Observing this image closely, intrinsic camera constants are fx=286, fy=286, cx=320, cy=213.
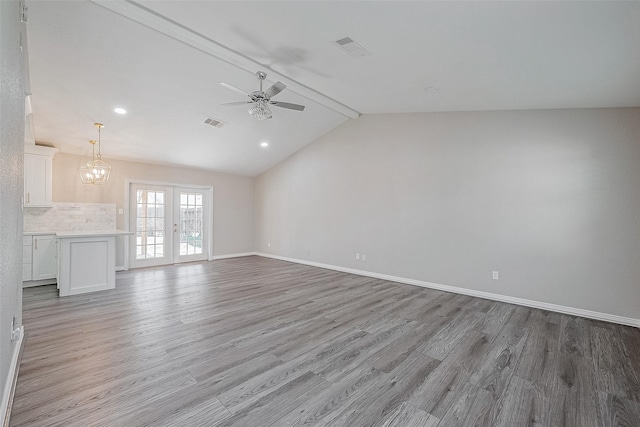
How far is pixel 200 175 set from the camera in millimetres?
7883

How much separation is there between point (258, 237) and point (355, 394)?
7.20 meters

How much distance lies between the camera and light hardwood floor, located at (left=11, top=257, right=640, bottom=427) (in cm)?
191

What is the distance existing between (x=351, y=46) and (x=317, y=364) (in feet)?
10.7

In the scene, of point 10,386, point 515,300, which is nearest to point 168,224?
point 10,386

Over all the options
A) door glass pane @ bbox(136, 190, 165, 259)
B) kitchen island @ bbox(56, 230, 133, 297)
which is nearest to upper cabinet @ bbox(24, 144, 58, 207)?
kitchen island @ bbox(56, 230, 133, 297)

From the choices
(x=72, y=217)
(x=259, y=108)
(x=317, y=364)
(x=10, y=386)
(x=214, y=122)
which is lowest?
(x=317, y=364)

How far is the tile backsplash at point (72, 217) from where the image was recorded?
544 centimetres

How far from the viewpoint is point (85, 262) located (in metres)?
4.54

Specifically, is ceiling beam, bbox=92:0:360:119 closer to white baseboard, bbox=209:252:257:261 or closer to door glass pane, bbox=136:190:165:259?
door glass pane, bbox=136:190:165:259

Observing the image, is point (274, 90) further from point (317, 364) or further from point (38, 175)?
point (38, 175)

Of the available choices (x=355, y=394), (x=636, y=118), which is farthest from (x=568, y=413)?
(x=636, y=118)

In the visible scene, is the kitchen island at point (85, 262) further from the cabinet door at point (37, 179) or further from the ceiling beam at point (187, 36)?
the ceiling beam at point (187, 36)

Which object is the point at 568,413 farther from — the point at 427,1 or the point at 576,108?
the point at 576,108

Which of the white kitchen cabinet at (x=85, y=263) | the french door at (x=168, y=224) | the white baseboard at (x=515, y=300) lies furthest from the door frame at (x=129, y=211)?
the white baseboard at (x=515, y=300)
